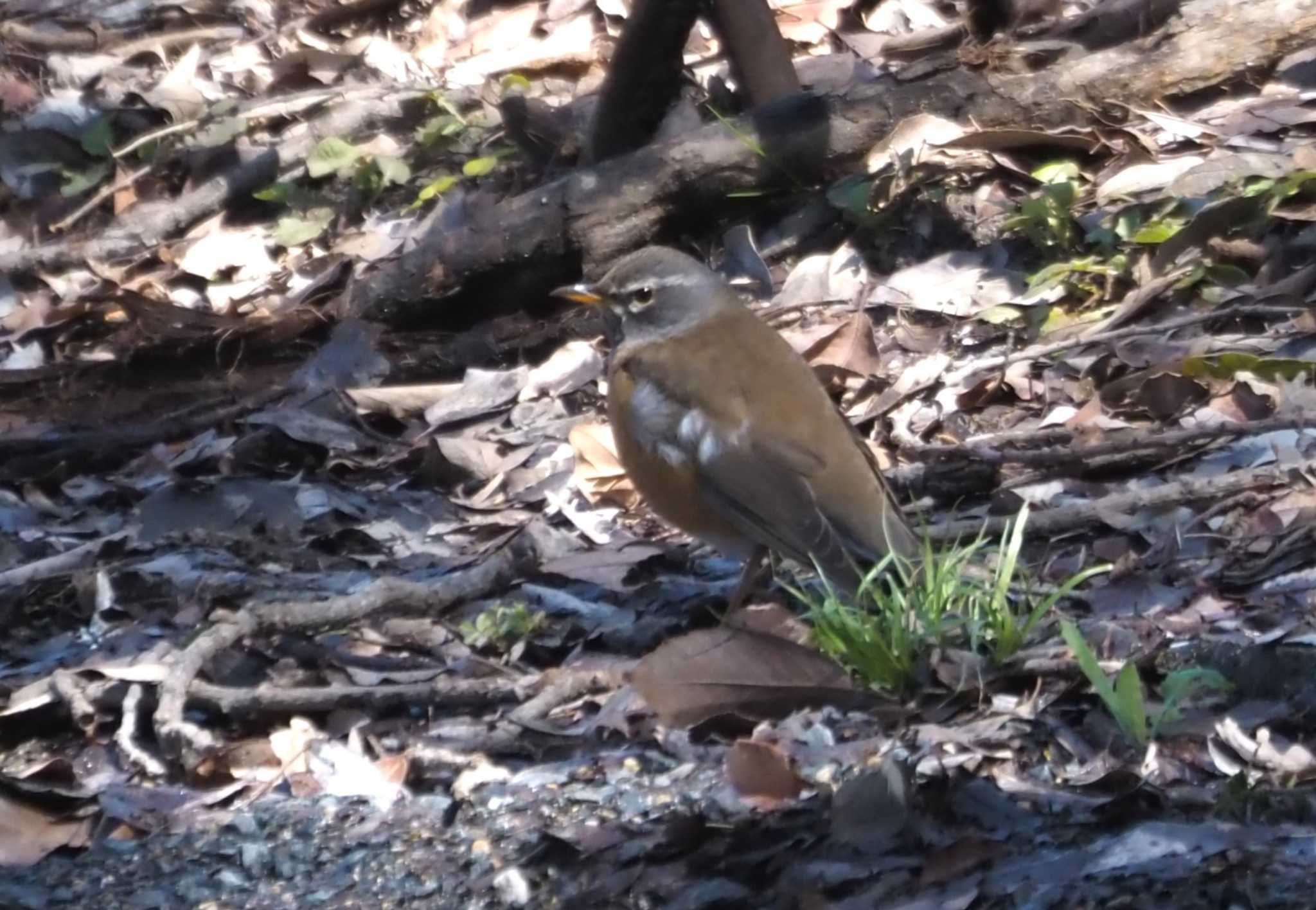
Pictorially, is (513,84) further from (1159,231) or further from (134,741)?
(134,741)

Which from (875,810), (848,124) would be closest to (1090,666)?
(875,810)

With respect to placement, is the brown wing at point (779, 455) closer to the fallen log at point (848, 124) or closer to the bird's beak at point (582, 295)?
the bird's beak at point (582, 295)

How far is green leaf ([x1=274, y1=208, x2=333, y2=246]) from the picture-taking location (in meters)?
8.90

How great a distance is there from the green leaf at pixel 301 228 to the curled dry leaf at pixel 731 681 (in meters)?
5.28

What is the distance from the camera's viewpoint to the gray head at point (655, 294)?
6.10 meters

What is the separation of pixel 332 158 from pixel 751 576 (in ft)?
16.0

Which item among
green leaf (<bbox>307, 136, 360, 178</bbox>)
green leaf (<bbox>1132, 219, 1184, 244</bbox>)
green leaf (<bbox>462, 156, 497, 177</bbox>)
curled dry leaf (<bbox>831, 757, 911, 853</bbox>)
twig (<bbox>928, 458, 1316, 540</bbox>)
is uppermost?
green leaf (<bbox>307, 136, 360, 178</bbox>)

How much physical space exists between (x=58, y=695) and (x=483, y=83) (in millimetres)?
5562

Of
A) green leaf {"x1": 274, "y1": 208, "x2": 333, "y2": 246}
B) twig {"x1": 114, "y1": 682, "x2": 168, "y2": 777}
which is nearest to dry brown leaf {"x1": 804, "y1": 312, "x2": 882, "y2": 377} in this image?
twig {"x1": 114, "y1": 682, "x2": 168, "y2": 777}

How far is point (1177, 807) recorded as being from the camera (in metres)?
3.38

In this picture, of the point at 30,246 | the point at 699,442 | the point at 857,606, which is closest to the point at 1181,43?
the point at 699,442

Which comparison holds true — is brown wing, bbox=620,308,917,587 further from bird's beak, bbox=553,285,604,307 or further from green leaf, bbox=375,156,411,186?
green leaf, bbox=375,156,411,186

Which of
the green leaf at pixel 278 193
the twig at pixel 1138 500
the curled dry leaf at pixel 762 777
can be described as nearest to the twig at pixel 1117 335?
the twig at pixel 1138 500

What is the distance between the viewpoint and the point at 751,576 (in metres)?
5.24
